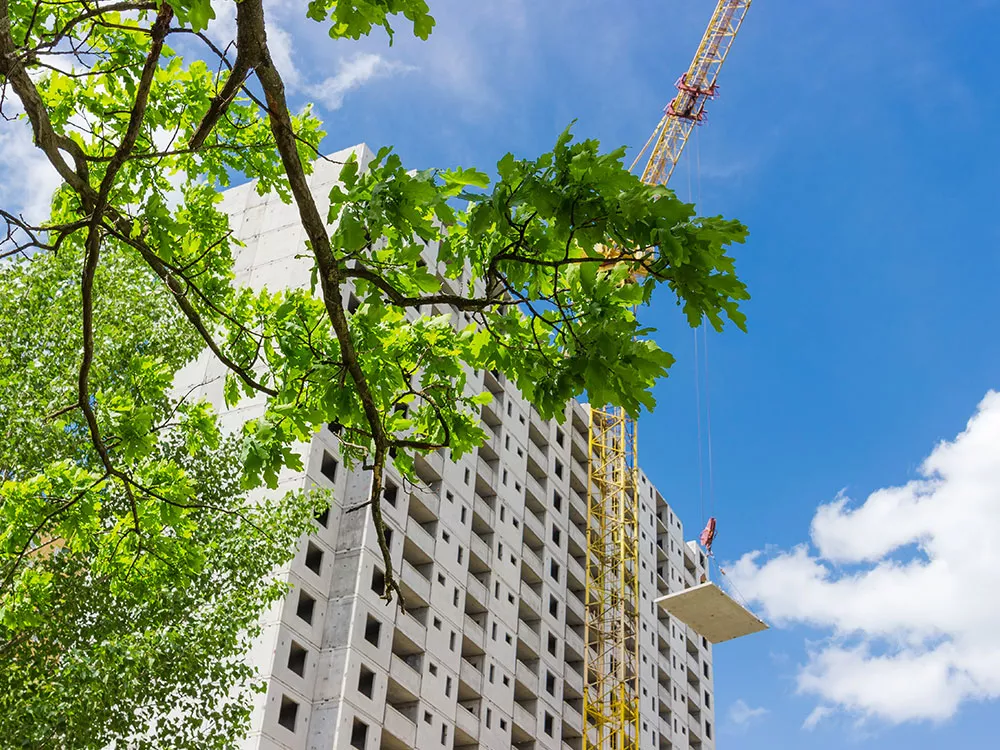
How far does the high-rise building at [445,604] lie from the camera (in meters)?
36.4

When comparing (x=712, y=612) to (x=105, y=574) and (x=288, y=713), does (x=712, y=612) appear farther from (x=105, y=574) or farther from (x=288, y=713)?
(x=105, y=574)

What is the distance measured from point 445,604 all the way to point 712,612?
60.6ft

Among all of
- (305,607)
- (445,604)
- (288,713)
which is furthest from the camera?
(445,604)

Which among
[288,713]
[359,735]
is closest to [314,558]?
[288,713]

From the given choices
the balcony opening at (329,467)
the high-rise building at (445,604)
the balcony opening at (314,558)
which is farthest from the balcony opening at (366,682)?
the balcony opening at (329,467)

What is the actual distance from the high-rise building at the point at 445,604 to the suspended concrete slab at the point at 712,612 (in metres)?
4.51

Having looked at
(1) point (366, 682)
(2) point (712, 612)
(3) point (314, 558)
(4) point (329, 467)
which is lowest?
(1) point (366, 682)

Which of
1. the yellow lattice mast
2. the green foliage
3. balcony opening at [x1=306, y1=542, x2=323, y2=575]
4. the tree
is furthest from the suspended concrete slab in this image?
the tree

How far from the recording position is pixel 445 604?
143ft

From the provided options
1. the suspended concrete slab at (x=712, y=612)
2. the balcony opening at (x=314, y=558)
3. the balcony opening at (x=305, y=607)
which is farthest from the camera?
the suspended concrete slab at (x=712, y=612)

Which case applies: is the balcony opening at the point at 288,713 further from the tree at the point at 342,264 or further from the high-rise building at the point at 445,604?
the tree at the point at 342,264

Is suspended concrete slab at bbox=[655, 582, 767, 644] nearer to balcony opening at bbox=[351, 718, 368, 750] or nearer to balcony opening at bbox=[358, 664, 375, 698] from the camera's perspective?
balcony opening at bbox=[358, 664, 375, 698]

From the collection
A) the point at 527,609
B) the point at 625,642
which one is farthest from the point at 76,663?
the point at 625,642

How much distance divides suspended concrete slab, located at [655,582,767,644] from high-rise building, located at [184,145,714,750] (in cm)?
451
